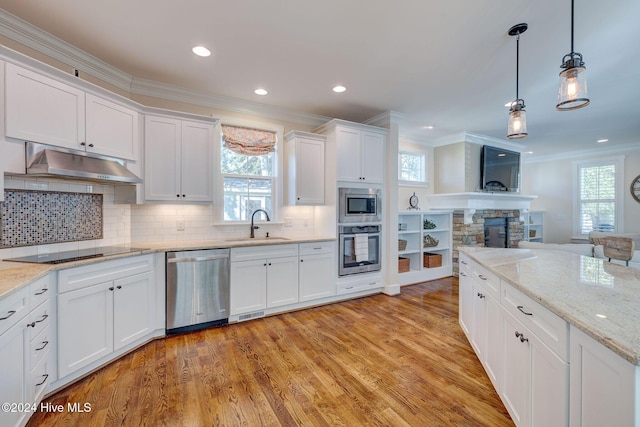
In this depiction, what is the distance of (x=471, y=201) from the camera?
525 centimetres

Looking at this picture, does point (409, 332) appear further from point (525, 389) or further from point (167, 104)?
point (167, 104)

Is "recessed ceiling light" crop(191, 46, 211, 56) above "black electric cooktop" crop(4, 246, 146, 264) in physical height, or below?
above

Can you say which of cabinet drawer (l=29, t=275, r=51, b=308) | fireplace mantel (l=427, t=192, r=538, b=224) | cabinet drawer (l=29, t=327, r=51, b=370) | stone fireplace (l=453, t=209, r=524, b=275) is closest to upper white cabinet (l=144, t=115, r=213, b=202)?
cabinet drawer (l=29, t=275, r=51, b=308)

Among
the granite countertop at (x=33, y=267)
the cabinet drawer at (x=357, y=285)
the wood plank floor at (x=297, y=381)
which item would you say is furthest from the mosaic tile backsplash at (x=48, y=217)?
the cabinet drawer at (x=357, y=285)

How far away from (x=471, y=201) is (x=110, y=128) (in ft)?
18.3

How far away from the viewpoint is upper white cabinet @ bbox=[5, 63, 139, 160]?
1.95 meters

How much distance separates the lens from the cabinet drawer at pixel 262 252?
3.21m

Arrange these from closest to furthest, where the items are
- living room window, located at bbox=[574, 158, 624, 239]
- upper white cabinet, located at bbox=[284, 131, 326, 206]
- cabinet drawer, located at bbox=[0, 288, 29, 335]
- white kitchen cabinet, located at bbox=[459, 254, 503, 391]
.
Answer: cabinet drawer, located at bbox=[0, 288, 29, 335] < white kitchen cabinet, located at bbox=[459, 254, 503, 391] < upper white cabinet, located at bbox=[284, 131, 326, 206] < living room window, located at bbox=[574, 158, 624, 239]

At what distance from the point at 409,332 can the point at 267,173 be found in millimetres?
2774

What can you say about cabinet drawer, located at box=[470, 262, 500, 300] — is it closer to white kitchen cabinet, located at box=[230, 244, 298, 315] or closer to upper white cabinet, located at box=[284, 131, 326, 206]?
white kitchen cabinet, located at box=[230, 244, 298, 315]

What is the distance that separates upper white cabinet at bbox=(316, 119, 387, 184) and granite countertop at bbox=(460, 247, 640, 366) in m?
2.02

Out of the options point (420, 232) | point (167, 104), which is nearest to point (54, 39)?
point (167, 104)

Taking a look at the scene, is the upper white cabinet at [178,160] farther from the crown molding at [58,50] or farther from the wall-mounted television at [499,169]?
the wall-mounted television at [499,169]

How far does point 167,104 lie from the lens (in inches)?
132
